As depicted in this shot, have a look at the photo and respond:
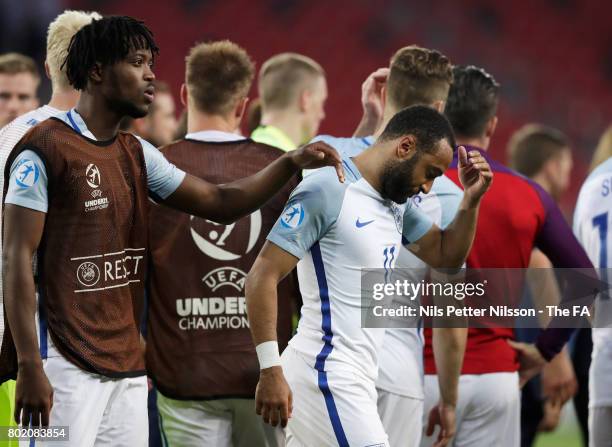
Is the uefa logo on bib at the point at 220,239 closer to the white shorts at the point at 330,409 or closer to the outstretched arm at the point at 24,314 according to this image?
the white shorts at the point at 330,409

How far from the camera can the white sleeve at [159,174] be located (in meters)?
3.70

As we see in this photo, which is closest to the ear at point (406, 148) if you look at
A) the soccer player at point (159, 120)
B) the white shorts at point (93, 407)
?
the white shorts at point (93, 407)

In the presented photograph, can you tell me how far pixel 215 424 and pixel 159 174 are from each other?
1245mm


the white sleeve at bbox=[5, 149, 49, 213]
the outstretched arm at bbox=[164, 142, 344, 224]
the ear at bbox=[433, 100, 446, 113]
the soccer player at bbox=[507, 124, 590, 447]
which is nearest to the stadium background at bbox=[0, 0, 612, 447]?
the soccer player at bbox=[507, 124, 590, 447]

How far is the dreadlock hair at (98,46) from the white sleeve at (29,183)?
357 mm

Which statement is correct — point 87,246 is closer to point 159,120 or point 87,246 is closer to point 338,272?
point 338,272

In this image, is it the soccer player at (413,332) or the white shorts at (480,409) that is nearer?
the soccer player at (413,332)

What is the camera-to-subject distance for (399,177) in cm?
378

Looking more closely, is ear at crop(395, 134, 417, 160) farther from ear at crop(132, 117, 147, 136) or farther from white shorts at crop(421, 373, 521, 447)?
ear at crop(132, 117, 147, 136)

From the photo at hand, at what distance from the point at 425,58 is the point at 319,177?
1.17m

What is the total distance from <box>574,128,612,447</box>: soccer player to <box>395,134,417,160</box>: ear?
1684mm

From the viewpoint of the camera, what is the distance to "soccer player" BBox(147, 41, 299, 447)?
441 cm

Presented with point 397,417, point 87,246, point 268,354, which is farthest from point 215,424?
point 87,246

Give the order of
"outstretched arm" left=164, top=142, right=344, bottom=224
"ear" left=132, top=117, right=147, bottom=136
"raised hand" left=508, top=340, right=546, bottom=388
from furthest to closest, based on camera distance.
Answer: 1. "ear" left=132, top=117, right=147, bottom=136
2. "raised hand" left=508, top=340, right=546, bottom=388
3. "outstretched arm" left=164, top=142, right=344, bottom=224
